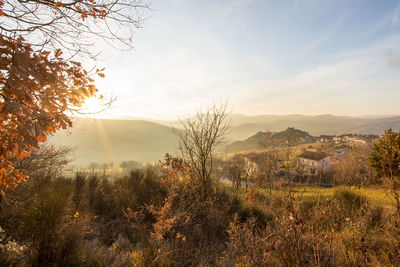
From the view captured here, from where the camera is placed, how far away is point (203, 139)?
6.23 meters

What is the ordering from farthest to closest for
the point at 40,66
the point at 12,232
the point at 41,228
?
the point at 12,232 < the point at 41,228 < the point at 40,66

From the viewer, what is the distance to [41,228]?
10.0 ft

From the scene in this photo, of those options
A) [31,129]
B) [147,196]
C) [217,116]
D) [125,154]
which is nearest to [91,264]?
[31,129]

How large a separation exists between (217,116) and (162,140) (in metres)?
145

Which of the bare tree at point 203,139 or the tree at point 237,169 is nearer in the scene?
the bare tree at point 203,139

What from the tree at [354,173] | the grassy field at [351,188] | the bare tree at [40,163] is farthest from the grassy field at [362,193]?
the bare tree at [40,163]

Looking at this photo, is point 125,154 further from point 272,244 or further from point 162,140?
point 272,244

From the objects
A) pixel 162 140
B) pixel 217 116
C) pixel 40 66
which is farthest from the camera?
pixel 162 140

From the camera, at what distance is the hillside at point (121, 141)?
115m

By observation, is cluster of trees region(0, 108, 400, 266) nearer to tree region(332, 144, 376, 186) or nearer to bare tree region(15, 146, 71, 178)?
tree region(332, 144, 376, 186)

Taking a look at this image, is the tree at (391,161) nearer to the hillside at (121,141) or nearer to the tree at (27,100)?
the tree at (27,100)

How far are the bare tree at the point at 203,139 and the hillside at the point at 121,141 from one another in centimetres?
10381

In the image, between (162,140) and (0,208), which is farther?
(162,140)

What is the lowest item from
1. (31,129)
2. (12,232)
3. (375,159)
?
(375,159)
